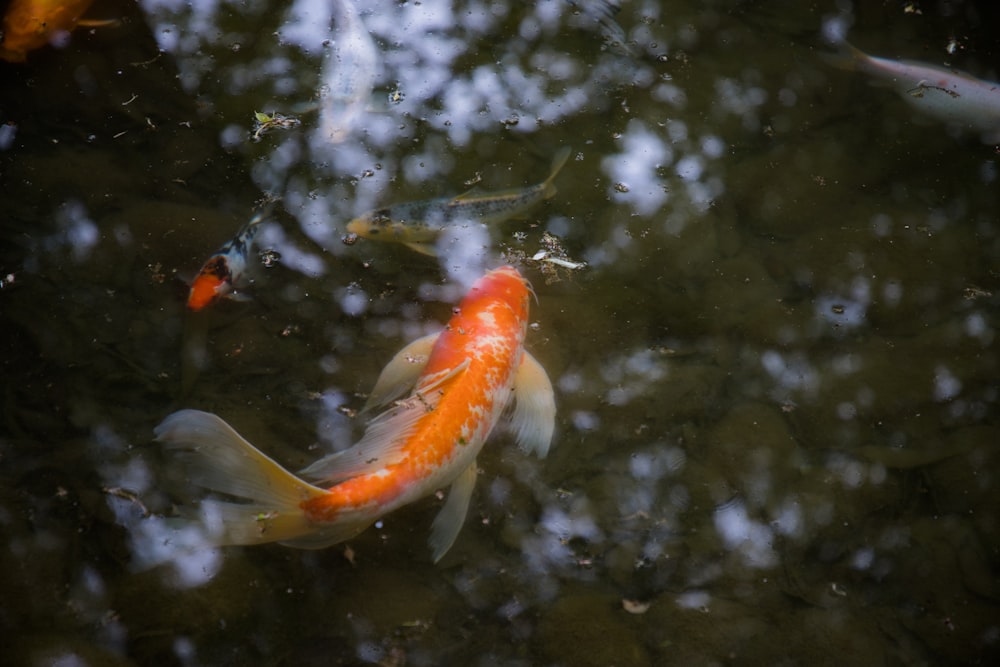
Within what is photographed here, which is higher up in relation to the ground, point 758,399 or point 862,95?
point 862,95

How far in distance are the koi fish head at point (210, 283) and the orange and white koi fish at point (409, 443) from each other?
69cm

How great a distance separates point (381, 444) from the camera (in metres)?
2.68

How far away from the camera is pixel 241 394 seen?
10.3 feet

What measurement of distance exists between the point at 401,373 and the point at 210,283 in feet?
3.31

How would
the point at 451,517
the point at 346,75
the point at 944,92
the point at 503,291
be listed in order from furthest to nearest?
the point at 944,92, the point at 346,75, the point at 503,291, the point at 451,517

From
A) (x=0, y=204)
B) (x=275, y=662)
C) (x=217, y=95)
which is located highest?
(x=217, y=95)

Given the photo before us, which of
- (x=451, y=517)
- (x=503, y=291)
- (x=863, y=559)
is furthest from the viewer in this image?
(x=503, y=291)

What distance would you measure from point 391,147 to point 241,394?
5.59 ft

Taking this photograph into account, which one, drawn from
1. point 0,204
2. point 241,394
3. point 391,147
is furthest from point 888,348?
point 0,204

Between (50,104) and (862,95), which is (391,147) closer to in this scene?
(50,104)

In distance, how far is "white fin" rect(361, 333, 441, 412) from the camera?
308cm

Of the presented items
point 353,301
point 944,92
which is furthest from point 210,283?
point 944,92

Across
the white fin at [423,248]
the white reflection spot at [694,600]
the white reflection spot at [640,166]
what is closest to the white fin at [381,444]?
the white fin at [423,248]

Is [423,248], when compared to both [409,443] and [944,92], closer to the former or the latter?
[409,443]
